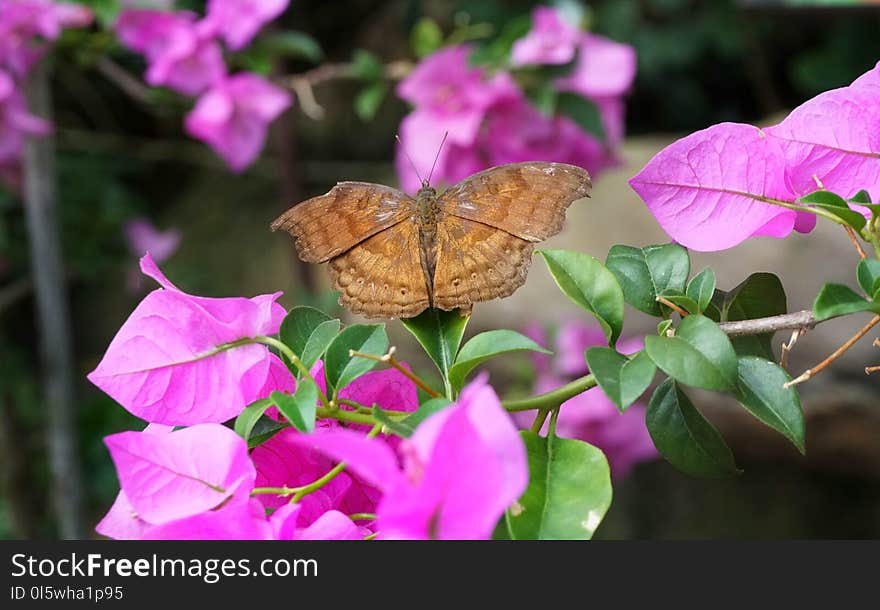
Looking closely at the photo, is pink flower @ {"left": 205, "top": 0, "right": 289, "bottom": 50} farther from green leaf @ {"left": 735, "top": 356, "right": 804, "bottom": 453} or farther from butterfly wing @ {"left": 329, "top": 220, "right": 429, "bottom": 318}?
green leaf @ {"left": 735, "top": 356, "right": 804, "bottom": 453}

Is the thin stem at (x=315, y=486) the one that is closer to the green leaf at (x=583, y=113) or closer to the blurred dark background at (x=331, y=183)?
the green leaf at (x=583, y=113)

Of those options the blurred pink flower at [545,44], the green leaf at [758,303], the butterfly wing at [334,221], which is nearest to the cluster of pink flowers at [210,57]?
the blurred pink flower at [545,44]

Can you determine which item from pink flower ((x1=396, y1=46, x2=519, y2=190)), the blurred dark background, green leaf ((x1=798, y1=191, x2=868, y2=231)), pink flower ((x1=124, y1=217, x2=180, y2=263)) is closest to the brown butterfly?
green leaf ((x1=798, y1=191, x2=868, y2=231))

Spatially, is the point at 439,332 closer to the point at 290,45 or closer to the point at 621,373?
the point at 621,373

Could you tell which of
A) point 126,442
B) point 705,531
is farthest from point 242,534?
point 705,531

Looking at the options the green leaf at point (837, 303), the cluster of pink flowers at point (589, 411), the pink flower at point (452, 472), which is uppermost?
the cluster of pink flowers at point (589, 411)

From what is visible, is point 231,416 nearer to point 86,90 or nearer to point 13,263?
point 13,263
